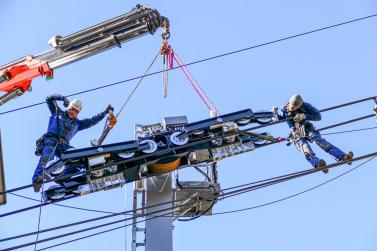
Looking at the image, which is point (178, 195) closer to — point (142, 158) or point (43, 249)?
point (142, 158)

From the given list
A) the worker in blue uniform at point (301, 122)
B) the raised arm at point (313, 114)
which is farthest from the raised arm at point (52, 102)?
the raised arm at point (313, 114)

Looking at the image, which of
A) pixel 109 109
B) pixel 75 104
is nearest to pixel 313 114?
pixel 109 109

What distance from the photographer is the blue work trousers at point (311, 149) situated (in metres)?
11.8

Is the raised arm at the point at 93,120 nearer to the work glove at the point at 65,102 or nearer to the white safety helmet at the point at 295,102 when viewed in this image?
the work glove at the point at 65,102

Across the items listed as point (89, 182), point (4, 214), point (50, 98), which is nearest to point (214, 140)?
point (89, 182)

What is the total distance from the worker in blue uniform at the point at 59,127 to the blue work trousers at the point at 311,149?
3208mm

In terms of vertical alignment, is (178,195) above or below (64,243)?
above

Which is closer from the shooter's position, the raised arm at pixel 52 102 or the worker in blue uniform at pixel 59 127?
the worker in blue uniform at pixel 59 127

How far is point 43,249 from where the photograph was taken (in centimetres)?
1001

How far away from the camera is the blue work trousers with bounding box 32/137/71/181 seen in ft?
36.0

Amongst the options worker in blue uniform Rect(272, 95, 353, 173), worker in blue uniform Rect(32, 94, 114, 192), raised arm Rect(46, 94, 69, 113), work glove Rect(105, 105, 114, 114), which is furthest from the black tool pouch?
worker in blue uniform Rect(272, 95, 353, 173)

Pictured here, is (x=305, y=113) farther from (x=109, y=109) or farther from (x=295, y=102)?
(x=109, y=109)

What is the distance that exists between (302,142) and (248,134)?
3.60 feet

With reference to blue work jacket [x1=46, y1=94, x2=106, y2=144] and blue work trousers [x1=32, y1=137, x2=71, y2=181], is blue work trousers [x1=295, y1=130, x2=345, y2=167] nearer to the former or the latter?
blue work jacket [x1=46, y1=94, x2=106, y2=144]
